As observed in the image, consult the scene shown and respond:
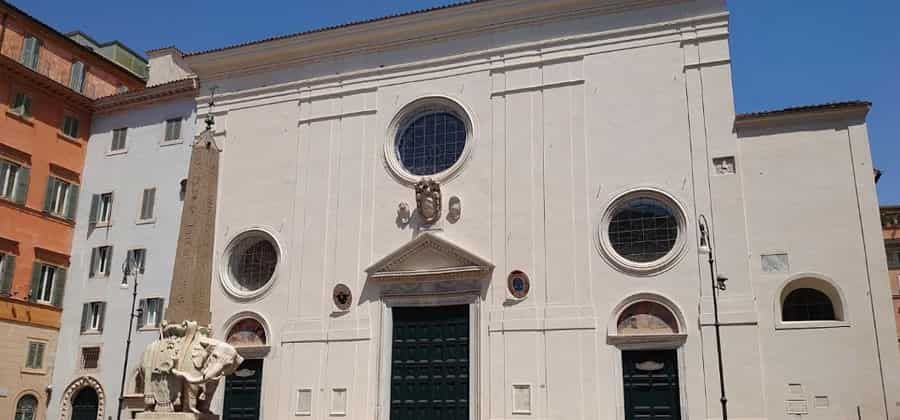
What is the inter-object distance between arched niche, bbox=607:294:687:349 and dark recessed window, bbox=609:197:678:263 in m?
1.13

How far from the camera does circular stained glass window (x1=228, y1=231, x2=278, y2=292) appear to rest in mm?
23031

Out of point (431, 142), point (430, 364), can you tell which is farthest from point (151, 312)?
point (431, 142)

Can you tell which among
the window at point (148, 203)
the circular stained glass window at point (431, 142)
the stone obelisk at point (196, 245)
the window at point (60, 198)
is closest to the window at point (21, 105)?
the window at point (60, 198)

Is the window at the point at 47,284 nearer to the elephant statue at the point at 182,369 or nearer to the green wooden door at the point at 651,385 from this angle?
the elephant statue at the point at 182,369

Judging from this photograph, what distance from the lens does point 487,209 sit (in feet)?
68.1

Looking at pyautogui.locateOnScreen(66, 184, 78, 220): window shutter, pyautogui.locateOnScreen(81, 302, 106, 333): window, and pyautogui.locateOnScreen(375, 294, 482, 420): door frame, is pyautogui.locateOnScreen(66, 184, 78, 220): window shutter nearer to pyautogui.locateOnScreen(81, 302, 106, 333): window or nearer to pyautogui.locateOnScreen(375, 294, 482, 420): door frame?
pyautogui.locateOnScreen(81, 302, 106, 333): window

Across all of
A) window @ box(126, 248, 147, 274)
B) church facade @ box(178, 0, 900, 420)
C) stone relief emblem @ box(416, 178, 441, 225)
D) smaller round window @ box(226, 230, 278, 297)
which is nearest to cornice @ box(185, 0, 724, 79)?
church facade @ box(178, 0, 900, 420)

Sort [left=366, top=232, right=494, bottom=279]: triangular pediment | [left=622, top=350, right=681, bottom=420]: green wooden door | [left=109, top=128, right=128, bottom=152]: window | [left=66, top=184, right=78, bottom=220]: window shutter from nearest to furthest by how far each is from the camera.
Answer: [left=622, top=350, right=681, bottom=420]: green wooden door
[left=366, top=232, right=494, bottom=279]: triangular pediment
[left=66, top=184, right=78, bottom=220]: window shutter
[left=109, top=128, right=128, bottom=152]: window

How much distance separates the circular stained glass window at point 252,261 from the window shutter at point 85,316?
496cm

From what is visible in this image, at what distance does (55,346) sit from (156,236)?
4.57 metres

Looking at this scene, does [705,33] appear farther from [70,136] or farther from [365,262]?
[70,136]

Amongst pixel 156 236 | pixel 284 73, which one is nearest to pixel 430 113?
pixel 284 73

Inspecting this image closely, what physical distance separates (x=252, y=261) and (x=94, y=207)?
6265 millimetres

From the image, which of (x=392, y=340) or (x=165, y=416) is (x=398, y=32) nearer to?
(x=392, y=340)
